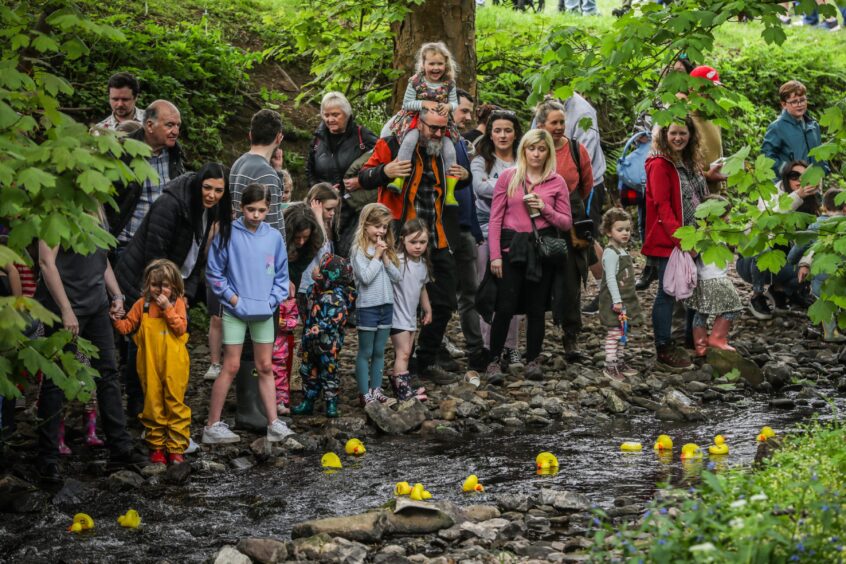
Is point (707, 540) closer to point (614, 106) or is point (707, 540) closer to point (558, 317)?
point (558, 317)

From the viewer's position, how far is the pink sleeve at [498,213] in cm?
1023

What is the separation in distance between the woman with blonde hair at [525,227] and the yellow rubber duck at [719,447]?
2.55m

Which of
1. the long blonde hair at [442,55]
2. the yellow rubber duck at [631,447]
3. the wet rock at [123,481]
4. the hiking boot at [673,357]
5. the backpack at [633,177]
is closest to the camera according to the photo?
the wet rock at [123,481]

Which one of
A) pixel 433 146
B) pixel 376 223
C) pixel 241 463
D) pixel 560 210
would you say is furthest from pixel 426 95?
pixel 241 463

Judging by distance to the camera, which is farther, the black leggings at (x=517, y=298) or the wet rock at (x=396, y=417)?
the black leggings at (x=517, y=298)

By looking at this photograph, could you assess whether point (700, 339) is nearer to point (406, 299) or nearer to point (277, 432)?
point (406, 299)

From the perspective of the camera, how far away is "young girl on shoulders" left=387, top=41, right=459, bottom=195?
972 centimetres

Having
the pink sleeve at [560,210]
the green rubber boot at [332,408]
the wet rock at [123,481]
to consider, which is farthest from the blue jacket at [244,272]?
the pink sleeve at [560,210]

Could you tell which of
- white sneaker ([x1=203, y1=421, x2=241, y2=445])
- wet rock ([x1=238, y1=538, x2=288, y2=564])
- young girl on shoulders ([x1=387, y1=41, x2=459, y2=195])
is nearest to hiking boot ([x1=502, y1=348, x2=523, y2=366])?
young girl on shoulders ([x1=387, y1=41, x2=459, y2=195])

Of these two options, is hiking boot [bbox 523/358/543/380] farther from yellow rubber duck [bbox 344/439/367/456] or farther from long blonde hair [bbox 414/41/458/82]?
long blonde hair [bbox 414/41/458/82]

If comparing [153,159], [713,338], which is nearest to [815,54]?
[713,338]

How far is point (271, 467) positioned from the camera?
7.73m

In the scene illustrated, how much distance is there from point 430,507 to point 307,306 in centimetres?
346

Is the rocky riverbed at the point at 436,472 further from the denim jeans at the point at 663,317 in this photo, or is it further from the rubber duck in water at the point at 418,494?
the denim jeans at the point at 663,317
